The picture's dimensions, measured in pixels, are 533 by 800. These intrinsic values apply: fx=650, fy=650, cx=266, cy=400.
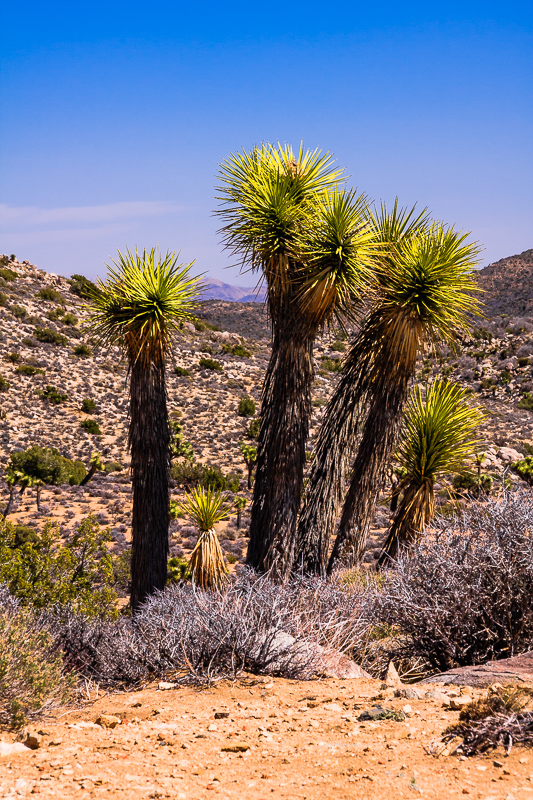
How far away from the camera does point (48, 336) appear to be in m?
33.5

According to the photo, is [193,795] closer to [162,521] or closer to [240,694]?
[240,694]

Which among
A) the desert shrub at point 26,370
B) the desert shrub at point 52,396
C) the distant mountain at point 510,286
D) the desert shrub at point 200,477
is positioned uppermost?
the distant mountain at point 510,286

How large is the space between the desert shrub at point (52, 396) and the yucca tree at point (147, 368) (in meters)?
20.2

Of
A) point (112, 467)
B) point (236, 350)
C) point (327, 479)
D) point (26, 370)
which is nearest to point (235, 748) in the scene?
point (327, 479)

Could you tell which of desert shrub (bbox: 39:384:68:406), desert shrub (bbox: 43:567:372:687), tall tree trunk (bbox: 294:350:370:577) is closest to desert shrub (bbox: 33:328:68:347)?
desert shrub (bbox: 39:384:68:406)

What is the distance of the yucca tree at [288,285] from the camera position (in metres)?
8.59

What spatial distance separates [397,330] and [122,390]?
80.2 ft

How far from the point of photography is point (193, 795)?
10.4 ft

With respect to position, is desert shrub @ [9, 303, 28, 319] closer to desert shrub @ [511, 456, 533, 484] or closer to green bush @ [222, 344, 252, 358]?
green bush @ [222, 344, 252, 358]

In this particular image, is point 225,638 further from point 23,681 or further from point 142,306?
point 142,306

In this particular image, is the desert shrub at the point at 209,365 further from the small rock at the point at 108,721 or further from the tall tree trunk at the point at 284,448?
the small rock at the point at 108,721

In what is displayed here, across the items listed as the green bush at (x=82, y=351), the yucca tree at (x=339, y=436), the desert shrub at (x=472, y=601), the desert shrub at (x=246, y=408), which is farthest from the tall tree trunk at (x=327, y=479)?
the green bush at (x=82, y=351)

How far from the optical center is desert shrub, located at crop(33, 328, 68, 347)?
33281 millimetres

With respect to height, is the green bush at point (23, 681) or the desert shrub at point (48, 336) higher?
the desert shrub at point (48, 336)
